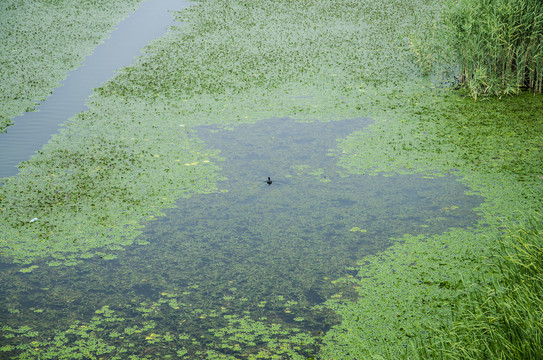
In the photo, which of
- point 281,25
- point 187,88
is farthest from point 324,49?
point 187,88

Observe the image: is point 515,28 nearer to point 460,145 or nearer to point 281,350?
point 460,145

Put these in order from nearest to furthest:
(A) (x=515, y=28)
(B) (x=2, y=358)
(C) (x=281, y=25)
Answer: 1. (B) (x=2, y=358)
2. (A) (x=515, y=28)
3. (C) (x=281, y=25)

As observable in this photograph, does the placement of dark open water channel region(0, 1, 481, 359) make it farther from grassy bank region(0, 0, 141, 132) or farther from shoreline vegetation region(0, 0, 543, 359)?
grassy bank region(0, 0, 141, 132)

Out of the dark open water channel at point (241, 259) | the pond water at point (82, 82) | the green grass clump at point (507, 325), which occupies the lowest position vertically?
the dark open water channel at point (241, 259)

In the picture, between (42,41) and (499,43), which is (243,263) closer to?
(499,43)

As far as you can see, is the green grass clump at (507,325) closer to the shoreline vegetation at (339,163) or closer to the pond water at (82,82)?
the shoreline vegetation at (339,163)

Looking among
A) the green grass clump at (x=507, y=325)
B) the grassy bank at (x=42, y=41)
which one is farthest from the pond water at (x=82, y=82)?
the green grass clump at (x=507, y=325)
